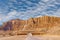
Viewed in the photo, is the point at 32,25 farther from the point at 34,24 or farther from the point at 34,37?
the point at 34,37

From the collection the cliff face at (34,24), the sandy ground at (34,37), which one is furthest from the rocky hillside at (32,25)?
the sandy ground at (34,37)

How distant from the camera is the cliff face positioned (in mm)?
4887

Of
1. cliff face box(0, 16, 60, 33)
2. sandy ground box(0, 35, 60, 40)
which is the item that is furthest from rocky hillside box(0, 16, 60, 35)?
sandy ground box(0, 35, 60, 40)

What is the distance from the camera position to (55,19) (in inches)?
193

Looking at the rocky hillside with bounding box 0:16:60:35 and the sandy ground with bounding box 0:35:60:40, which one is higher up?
the rocky hillside with bounding box 0:16:60:35

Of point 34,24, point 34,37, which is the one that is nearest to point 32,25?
point 34,24

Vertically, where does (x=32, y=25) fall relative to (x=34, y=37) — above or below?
above

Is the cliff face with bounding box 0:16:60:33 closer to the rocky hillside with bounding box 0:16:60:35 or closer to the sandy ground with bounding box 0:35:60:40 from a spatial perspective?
the rocky hillside with bounding box 0:16:60:35

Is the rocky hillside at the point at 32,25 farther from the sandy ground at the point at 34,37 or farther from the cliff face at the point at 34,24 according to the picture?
the sandy ground at the point at 34,37

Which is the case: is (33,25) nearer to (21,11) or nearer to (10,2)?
(21,11)

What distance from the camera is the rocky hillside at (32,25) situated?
489 centimetres

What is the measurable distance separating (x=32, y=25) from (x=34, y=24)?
73 millimetres

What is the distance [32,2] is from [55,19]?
0.92 meters

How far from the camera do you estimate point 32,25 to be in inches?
193
